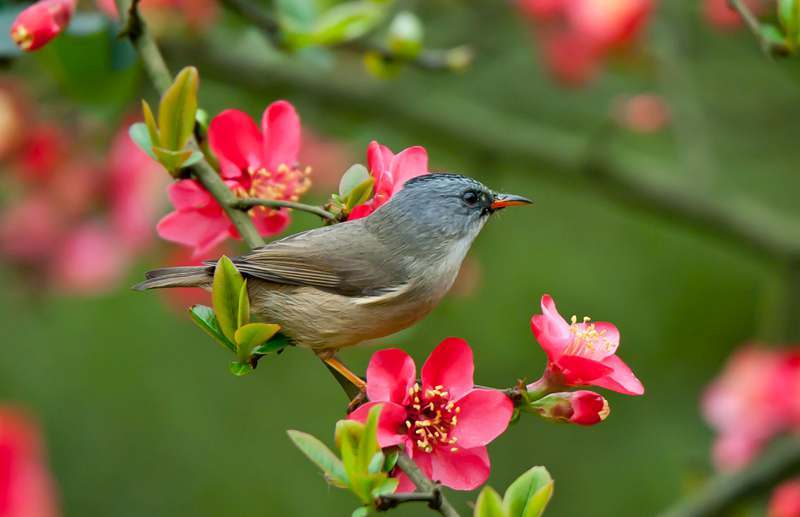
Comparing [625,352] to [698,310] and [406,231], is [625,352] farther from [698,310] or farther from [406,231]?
[406,231]

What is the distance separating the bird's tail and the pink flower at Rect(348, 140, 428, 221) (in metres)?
0.20

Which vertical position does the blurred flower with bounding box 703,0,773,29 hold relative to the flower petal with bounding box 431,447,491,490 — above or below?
below

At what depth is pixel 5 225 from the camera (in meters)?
2.54

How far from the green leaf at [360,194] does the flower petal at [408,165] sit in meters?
0.06

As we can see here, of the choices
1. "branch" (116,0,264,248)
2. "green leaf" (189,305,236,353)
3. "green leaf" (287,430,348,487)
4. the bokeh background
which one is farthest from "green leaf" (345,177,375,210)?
the bokeh background

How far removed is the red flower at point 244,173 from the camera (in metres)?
1.34

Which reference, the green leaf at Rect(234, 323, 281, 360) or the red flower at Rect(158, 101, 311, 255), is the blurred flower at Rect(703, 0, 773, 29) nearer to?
the red flower at Rect(158, 101, 311, 255)

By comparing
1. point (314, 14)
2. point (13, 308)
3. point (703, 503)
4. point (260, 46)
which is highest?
point (314, 14)

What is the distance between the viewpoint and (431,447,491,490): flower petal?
114cm

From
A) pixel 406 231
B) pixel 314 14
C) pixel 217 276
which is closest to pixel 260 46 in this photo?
pixel 314 14

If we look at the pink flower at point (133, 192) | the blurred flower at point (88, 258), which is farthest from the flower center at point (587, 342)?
the blurred flower at point (88, 258)

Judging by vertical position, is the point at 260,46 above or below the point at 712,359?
above

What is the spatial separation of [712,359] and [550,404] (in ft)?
8.89

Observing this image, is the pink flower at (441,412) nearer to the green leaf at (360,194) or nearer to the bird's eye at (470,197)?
the green leaf at (360,194)
